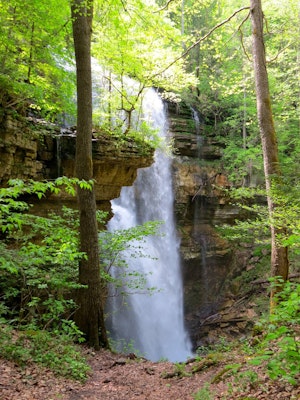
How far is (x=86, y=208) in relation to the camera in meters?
6.19

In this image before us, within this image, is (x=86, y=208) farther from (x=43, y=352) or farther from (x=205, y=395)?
(x=205, y=395)

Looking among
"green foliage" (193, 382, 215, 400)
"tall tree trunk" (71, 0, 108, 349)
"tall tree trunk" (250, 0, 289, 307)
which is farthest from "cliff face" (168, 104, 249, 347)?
"green foliage" (193, 382, 215, 400)

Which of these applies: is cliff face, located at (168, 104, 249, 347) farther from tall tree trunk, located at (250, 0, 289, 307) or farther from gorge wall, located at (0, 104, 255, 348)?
tall tree trunk, located at (250, 0, 289, 307)

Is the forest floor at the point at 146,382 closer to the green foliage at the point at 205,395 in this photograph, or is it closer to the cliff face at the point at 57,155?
the green foliage at the point at 205,395

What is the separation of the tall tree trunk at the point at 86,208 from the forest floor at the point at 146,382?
2.14ft

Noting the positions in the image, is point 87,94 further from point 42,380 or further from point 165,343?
point 165,343

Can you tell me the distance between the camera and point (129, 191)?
1544cm

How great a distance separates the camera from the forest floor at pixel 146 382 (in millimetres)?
3143

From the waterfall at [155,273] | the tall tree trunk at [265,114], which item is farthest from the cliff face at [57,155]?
the tall tree trunk at [265,114]

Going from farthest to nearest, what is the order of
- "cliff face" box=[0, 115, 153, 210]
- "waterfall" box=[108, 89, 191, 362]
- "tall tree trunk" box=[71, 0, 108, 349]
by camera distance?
"waterfall" box=[108, 89, 191, 362] → "cliff face" box=[0, 115, 153, 210] → "tall tree trunk" box=[71, 0, 108, 349]

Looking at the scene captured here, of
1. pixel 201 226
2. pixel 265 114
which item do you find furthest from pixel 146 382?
pixel 201 226

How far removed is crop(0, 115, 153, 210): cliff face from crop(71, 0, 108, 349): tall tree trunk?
8.93 feet

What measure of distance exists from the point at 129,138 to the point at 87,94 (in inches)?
169

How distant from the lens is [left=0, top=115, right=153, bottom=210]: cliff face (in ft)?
25.6
